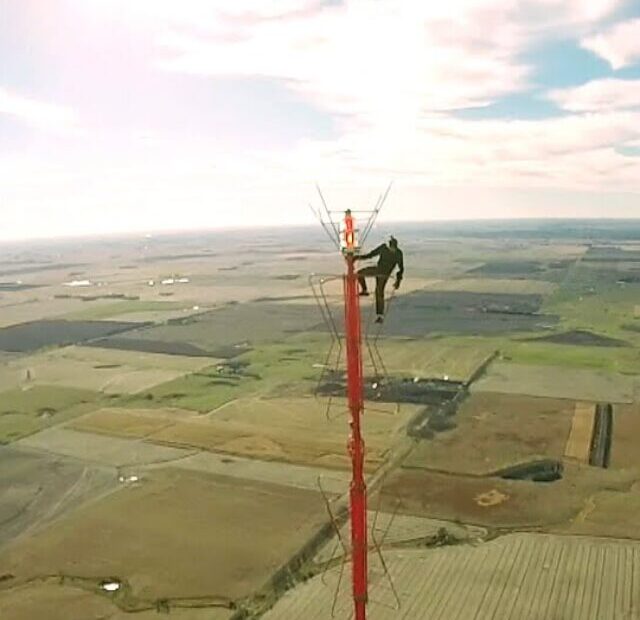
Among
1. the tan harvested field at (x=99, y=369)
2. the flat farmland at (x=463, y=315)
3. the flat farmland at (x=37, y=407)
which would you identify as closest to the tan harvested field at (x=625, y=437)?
the flat farmland at (x=463, y=315)

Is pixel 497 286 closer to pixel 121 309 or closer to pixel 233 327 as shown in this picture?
pixel 233 327

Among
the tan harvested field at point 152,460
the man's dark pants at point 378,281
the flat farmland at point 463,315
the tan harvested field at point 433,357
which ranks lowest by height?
the tan harvested field at point 152,460

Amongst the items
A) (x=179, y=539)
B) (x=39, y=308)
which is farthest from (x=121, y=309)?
(x=179, y=539)

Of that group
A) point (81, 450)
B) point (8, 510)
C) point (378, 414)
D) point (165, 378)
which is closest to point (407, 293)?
point (165, 378)

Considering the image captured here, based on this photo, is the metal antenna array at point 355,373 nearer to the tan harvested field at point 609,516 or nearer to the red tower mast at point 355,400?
the red tower mast at point 355,400

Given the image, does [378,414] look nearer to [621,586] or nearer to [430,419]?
[430,419]

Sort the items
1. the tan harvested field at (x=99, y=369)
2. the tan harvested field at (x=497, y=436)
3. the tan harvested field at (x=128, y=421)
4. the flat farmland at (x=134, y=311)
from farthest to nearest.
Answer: the flat farmland at (x=134, y=311)
the tan harvested field at (x=99, y=369)
the tan harvested field at (x=128, y=421)
the tan harvested field at (x=497, y=436)

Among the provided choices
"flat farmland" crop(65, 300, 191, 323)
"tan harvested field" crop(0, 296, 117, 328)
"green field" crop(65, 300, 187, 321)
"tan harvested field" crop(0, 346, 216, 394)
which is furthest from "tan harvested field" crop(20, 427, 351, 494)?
"green field" crop(65, 300, 187, 321)
